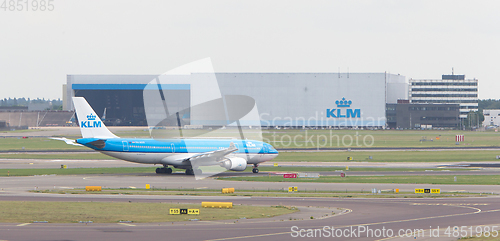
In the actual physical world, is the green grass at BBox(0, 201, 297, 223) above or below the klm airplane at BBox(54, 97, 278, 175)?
below

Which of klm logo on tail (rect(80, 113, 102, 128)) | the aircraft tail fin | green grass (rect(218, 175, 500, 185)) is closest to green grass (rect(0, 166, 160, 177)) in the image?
the aircraft tail fin

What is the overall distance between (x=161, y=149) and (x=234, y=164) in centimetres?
749

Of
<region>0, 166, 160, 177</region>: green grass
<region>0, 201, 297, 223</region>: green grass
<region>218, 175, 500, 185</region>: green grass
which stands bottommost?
<region>218, 175, 500, 185</region>: green grass

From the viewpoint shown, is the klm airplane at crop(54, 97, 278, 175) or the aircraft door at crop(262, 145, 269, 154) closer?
the klm airplane at crop(54, 97, 278, 175)

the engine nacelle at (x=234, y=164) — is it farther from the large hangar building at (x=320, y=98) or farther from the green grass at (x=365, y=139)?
the large hangar building at (x=320, y=98)

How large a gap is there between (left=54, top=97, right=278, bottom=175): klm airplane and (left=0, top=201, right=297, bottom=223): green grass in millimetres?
20457

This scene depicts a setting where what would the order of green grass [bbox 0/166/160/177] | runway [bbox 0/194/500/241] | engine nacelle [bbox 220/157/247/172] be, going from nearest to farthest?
runway [bbox 0/194/500/241] < green grass [bbox 0/166/160/177] < engine nacelle [bbox 220/157/247/172]

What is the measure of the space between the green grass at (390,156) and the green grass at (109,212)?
147 ft

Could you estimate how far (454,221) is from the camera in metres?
27.0

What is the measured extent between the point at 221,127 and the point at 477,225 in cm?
14798

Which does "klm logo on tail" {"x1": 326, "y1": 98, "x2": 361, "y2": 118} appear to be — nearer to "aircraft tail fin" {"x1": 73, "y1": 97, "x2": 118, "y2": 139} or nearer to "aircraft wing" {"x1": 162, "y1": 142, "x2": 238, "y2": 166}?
"aircraft wing" {"x1": 162, "y1": 142, "x2": 238, "y2": 166}

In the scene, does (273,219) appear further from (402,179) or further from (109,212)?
(402,179)

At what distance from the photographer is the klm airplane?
172ft

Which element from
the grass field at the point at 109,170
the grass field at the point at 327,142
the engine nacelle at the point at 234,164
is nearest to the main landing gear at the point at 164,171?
the grass field at the point at 109,170
